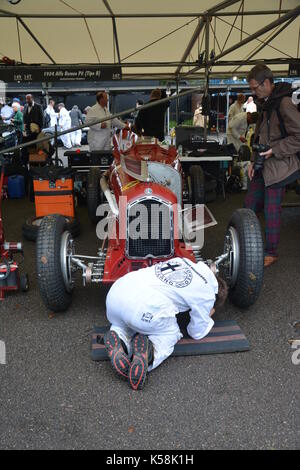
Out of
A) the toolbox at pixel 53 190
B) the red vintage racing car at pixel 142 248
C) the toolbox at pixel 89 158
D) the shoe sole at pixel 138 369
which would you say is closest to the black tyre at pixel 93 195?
the toolbox at pixel 53 190

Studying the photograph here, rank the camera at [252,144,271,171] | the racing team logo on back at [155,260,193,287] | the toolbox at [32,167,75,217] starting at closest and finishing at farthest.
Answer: the racing team logo on back at [155,260,193,287]
the camera at [252,144,271,171]
the toolbox at [32,167,75,217]

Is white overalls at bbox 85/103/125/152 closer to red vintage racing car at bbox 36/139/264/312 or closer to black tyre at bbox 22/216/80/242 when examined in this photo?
black tyre at bbox 22/216/80/242

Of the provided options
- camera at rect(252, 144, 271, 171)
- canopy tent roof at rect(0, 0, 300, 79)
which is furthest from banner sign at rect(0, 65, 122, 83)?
camera at rect(252, 144, 271, 171)

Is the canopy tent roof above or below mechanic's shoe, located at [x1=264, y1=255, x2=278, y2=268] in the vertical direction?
above

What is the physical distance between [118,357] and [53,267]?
2.86 ft

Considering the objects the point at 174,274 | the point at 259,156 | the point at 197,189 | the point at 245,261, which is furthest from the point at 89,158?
the point at 174,274

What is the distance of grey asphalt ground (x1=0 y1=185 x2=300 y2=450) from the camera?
1977mm

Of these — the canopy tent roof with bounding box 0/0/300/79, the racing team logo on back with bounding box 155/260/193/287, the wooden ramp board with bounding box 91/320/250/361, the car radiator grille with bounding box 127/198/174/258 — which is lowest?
the wooden ramp board with bounding box 91/320/250/361

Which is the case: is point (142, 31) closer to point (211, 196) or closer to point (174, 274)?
point (211, 196)

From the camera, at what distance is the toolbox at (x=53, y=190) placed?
5.15m

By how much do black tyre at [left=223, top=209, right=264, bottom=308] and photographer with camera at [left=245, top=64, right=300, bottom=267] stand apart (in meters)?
0.76

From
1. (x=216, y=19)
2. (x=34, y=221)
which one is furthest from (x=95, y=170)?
(x=216, y=19)

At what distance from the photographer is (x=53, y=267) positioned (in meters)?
2.92

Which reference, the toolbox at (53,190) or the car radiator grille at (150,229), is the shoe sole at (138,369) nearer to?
the car radiator grille at (150,229)
